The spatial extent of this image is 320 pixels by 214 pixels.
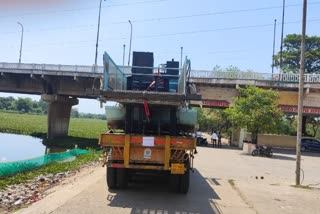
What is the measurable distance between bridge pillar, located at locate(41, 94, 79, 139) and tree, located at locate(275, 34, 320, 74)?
3854 cm

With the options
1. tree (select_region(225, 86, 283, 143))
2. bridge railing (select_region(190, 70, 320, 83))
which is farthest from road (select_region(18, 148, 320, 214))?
bridge railing (select_region(190, 70, 320, 83))

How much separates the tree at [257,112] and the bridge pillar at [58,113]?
65.4 ft

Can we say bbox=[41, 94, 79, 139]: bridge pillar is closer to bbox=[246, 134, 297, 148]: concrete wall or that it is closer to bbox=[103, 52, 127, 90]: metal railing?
bbox=[246, 134, 297, 148]: concrete wall

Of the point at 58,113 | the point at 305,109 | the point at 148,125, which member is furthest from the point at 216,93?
the point at 148,125

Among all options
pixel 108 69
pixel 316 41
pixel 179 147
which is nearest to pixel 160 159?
pixel 179 147

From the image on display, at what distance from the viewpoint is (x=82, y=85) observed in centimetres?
3934

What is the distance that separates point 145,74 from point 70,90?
30.2m

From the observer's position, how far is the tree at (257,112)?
2861cm

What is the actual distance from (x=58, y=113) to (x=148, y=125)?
111 ft

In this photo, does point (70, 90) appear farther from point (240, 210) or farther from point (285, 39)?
point (285, 39)

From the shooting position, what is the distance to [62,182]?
38.9ft

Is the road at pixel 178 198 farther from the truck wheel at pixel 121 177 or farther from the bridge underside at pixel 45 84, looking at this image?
the bridge underside at pixel 45 84

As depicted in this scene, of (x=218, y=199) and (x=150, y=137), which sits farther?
(x=218, y=199)

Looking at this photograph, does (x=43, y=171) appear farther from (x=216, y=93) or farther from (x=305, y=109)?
(x=305, y=109)
